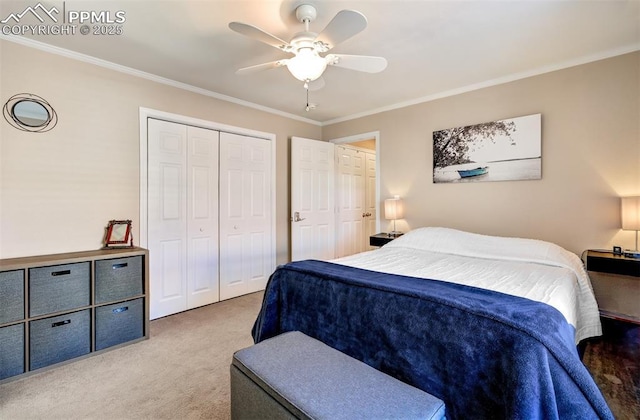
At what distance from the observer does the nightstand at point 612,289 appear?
2381 mm

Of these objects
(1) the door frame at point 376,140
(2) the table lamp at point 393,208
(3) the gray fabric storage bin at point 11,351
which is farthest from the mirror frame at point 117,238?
(1) the door frame at point 376,140

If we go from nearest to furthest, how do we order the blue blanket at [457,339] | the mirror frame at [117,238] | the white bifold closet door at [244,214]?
the blue blanket at [457,339] → the mirror frame at [117,238] → the white bifold closet door at [244,214]

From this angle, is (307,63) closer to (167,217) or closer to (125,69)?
(125,69)

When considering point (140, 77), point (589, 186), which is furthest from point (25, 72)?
point (589, 186)

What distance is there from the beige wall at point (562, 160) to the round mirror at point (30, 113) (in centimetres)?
374

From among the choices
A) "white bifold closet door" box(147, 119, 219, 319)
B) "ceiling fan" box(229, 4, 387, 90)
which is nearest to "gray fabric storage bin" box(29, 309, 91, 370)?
"white bifold closet door" box(147, 119, 219, 319)

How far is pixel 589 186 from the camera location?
2670 millimetres

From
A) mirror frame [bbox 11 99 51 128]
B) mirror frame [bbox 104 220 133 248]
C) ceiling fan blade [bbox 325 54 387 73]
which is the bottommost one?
mirror frame [bbox 104 220 133 248]

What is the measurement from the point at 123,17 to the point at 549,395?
3.08 m

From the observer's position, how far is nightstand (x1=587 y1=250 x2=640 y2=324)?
2381 mm

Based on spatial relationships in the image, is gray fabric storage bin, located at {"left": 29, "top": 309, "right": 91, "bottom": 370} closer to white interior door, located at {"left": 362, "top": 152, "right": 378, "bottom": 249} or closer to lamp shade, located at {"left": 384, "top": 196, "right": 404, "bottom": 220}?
lamp shade, located at {"left": 384, "top": 196, "right": 404, "bottom": 220}

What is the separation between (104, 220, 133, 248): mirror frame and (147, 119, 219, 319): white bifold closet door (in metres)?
0.24

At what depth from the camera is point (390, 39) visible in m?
2.34

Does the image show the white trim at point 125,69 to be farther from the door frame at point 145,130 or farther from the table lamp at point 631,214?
the table lamp at point 631,214
